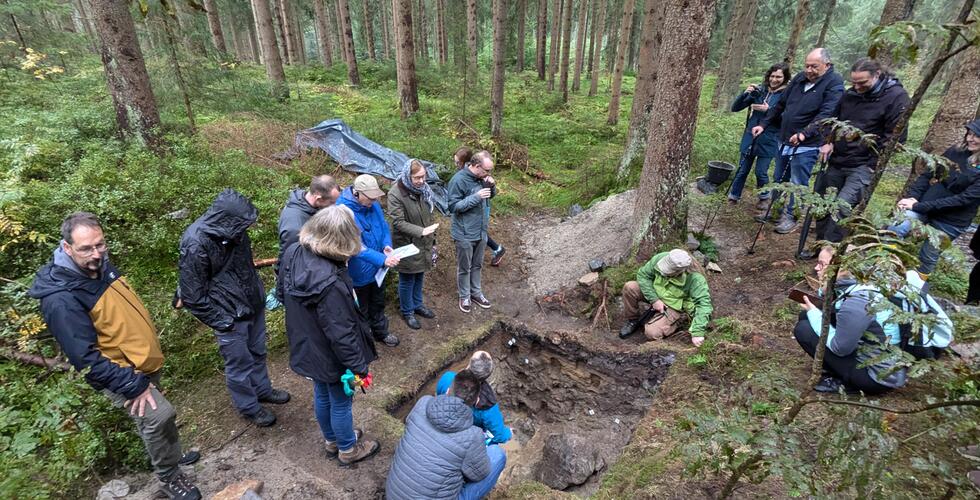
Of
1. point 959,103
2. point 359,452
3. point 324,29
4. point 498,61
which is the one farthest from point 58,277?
point 324,29

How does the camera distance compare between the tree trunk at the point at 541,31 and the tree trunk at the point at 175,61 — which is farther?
the tree trunk at the point at 541,31

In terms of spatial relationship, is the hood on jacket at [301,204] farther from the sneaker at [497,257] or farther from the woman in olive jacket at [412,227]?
the sneaker at [497,257]

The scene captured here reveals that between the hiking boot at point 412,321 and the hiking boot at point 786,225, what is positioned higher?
the hiking boot at point 786,225

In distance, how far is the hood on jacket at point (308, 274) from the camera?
2918mm

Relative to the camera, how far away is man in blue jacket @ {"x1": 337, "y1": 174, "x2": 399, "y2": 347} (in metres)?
4.31

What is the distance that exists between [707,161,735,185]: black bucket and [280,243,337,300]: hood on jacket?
7.06 meters

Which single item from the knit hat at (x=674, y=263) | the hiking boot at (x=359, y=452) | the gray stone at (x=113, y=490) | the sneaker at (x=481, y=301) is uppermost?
the knit hat at (x=674, y=263)

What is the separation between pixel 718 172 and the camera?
25.3 ft

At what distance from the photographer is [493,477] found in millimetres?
3463

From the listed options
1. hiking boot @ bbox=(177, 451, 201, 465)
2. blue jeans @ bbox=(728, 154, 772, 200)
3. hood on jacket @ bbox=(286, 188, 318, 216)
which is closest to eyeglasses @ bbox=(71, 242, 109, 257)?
hood on jacket @ bbox=(286, 188, 318, 216)

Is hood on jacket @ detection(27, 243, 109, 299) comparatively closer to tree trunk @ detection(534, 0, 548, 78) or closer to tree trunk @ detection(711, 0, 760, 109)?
tree trunk @ detection(711, 0, 760, 109)

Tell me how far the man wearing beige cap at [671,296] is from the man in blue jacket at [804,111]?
185 cm

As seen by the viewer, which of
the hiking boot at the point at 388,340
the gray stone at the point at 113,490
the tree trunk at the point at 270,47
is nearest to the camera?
the gray stone at the point at 113,490

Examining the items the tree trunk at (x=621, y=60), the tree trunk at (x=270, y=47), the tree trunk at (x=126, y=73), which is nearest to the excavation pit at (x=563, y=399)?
the tree trunk at (x=126, y=73)
